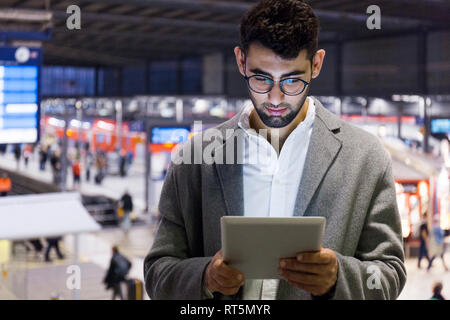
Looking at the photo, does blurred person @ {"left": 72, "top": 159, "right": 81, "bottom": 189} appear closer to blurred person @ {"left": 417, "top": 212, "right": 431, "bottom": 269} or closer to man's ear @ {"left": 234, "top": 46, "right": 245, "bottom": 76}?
blurred person @ {"left": 417, "top": 212, "right": 431, "bottom": 269}

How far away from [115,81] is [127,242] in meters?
22.1

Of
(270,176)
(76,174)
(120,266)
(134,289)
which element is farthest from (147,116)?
(270,176)

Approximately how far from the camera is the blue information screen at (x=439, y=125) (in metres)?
17.6

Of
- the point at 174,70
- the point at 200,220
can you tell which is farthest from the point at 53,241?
the point at 174,70

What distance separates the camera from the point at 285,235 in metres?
1.72

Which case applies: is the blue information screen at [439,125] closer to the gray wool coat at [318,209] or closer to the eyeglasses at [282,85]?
the gray wool coat at [318,209]

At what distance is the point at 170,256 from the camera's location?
81.0 inches

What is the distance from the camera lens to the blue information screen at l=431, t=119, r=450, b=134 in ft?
57.6

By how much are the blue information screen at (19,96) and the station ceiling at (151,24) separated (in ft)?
3.23

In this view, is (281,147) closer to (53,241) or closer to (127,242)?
(53,241)

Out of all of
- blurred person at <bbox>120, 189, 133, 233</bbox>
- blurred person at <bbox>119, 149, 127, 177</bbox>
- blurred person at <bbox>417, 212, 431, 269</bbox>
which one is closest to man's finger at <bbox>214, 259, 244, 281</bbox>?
blurred person at <bbox>417, 212, 431, 269</bbox>

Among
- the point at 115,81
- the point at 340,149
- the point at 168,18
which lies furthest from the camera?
the point at 115,81

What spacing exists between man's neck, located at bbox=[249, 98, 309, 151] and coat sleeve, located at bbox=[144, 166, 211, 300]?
12.7 inches

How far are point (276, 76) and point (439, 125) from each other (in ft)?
55.3
